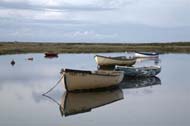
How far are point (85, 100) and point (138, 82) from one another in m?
8.82

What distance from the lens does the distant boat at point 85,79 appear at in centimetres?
2170

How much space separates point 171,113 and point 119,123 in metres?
2.87

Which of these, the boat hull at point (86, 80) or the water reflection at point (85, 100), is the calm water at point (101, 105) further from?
the boat hull at point (86, 80)

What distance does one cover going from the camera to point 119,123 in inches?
612

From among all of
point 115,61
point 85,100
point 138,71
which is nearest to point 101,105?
point 85,100

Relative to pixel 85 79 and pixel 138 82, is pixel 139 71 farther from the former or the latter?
pixel 85 79

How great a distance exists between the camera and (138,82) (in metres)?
28.8

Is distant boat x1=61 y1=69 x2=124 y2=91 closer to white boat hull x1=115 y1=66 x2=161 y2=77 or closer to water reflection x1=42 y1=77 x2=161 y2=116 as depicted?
water reflection x1=42 y1=77 x2=161 y2=116

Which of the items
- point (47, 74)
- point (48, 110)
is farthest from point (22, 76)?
point (48, 110)

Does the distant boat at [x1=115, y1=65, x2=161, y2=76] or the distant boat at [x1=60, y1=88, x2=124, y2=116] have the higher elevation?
the distant boat at [x1=115, y1=65, x2=161, y2=76]

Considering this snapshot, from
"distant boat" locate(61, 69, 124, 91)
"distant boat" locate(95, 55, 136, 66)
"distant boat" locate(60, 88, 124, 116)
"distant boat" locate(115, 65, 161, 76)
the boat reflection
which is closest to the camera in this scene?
"distant boat" locate(60, 88, 124, 116)

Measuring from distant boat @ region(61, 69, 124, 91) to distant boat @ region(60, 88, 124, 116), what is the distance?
360 millimetres

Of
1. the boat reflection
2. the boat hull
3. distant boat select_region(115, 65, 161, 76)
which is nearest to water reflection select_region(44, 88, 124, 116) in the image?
the boat hull

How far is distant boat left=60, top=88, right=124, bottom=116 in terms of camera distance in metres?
18.5
